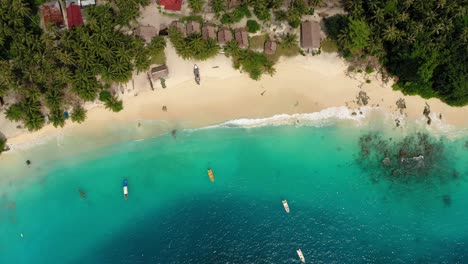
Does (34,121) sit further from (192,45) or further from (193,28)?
(193,28)

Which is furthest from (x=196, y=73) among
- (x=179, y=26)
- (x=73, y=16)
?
(x=73, y=16)

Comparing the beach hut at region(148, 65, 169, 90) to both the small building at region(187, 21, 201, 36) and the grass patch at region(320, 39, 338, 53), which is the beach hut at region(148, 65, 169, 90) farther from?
the grass patch at region(320, 39, 338, 53)

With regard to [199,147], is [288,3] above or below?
above

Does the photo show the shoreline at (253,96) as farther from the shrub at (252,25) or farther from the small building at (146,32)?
the shrub at (252,25)

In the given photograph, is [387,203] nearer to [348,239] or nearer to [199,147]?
[348,239]

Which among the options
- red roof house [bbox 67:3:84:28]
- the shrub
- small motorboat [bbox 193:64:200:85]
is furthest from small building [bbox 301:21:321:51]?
red roof house [bbox 67:3:84:28]

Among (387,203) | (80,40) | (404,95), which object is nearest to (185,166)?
(80,40)
